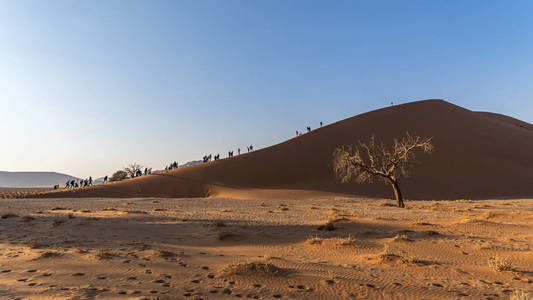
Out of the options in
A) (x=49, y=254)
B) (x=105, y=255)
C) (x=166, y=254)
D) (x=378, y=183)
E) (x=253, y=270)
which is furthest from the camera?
(x=378, y=183)

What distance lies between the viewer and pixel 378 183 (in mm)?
37719

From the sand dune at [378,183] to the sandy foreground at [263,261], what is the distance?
22.5 metres

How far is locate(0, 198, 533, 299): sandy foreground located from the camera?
17.7 ft

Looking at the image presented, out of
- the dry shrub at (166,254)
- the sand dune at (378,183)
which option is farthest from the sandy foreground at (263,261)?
the sand dune at (378,183)

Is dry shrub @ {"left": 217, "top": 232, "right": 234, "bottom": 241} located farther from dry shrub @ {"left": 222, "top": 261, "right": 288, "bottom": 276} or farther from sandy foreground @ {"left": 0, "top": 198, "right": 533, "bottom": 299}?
dry shrub @ {"left": 222, "top": 261, "right": 288, "bottom": 276}

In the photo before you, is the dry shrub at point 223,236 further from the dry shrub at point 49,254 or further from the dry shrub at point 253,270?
the dry shrub at point 49,254

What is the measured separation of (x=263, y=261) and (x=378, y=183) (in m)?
34.2

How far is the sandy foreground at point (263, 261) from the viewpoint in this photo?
538 cm

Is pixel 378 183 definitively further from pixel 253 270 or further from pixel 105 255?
pixel 105 255

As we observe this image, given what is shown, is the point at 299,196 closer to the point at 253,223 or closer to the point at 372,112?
the point at 253,223

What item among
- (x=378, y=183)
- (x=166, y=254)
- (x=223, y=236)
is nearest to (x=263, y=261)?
(x=166, y=254)

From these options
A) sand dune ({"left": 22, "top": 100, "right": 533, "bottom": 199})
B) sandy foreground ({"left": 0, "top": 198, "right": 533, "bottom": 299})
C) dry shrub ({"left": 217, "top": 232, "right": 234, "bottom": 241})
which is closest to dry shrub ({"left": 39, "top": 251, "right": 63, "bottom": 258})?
sandy foreground ({"left": 0, "top": 198, "right": 533, "bottom": 299})

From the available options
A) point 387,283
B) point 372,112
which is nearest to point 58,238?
point 387,283

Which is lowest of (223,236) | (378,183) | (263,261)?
(223,236)
